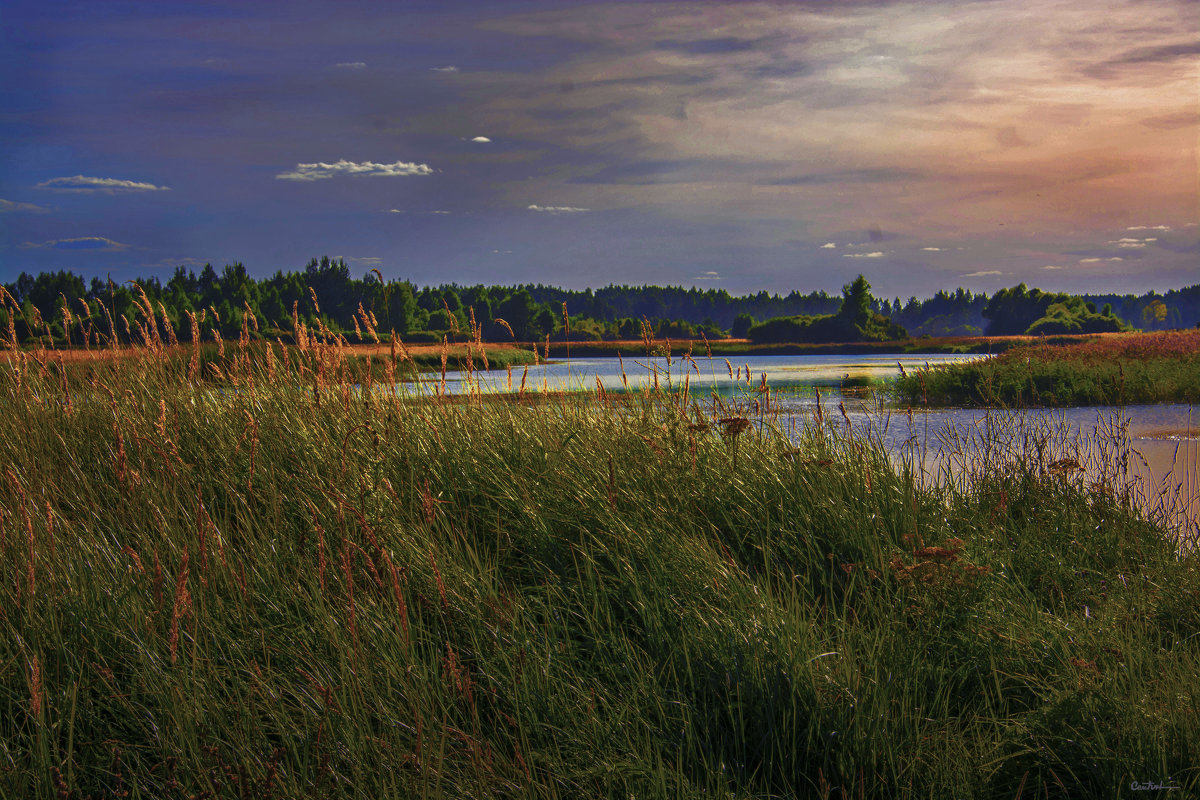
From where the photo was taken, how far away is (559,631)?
3.17 m

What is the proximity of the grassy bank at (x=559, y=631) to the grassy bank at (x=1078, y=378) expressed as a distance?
50.5 ft

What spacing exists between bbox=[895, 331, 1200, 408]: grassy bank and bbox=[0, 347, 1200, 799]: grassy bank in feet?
50.5

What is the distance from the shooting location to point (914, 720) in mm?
2609

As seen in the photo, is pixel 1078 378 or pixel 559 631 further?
pixel 1078 378

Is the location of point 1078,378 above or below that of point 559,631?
above

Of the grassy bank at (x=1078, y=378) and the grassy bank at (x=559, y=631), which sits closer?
the grassy bank at (x=559, y=631)

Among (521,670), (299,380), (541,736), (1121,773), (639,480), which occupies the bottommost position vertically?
(1121,773)

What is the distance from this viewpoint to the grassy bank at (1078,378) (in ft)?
62.9

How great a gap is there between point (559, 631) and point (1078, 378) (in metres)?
22.1

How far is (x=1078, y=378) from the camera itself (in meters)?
20.5

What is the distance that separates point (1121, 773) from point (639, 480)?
2.57m

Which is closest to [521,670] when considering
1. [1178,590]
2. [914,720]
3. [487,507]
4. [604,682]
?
[604,682]

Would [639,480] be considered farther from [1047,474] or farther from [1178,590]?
[1047,474]

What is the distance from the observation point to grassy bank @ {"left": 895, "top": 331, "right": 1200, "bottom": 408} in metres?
19.2
